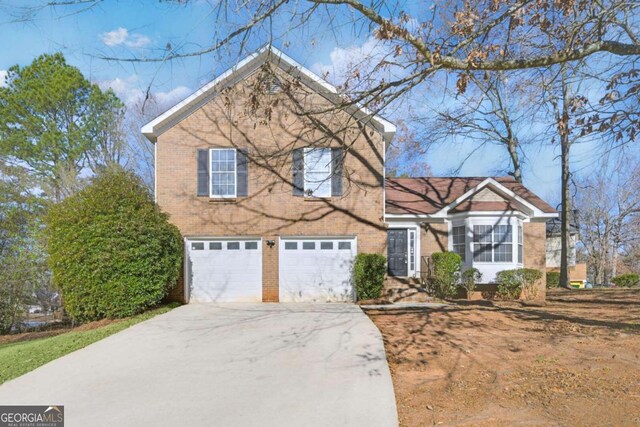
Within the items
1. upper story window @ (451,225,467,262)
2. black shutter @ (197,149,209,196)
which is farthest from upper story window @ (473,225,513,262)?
black shutter @ (197,149,209,196)

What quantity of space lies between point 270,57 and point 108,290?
748cm

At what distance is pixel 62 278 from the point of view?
11.0 metres

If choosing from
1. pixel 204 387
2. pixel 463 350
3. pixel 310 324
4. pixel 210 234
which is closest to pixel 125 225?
pixel 210 234

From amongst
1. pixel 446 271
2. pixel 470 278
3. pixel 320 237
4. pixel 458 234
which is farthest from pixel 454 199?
pixel 320 237

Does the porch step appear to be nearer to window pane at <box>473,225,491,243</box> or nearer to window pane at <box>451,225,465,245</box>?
window pane at <box>451,225,465,245</box>

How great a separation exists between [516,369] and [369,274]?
7358 millimetres

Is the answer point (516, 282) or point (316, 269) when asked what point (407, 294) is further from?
point (516, 282)

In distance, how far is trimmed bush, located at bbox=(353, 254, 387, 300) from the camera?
13398mm

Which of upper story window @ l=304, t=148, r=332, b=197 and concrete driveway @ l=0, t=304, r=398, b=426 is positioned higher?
upper story window @ l=304, t=148, r=332, b=197

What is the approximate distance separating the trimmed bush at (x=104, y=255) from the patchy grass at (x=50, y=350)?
55 cm

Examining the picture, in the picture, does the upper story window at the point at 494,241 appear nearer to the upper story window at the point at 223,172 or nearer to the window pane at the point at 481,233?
the window pane at the point at 481,233

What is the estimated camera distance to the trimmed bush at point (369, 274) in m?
13.4

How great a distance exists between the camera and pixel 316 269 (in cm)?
1392

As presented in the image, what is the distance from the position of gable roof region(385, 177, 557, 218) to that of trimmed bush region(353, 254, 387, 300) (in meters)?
2.44
